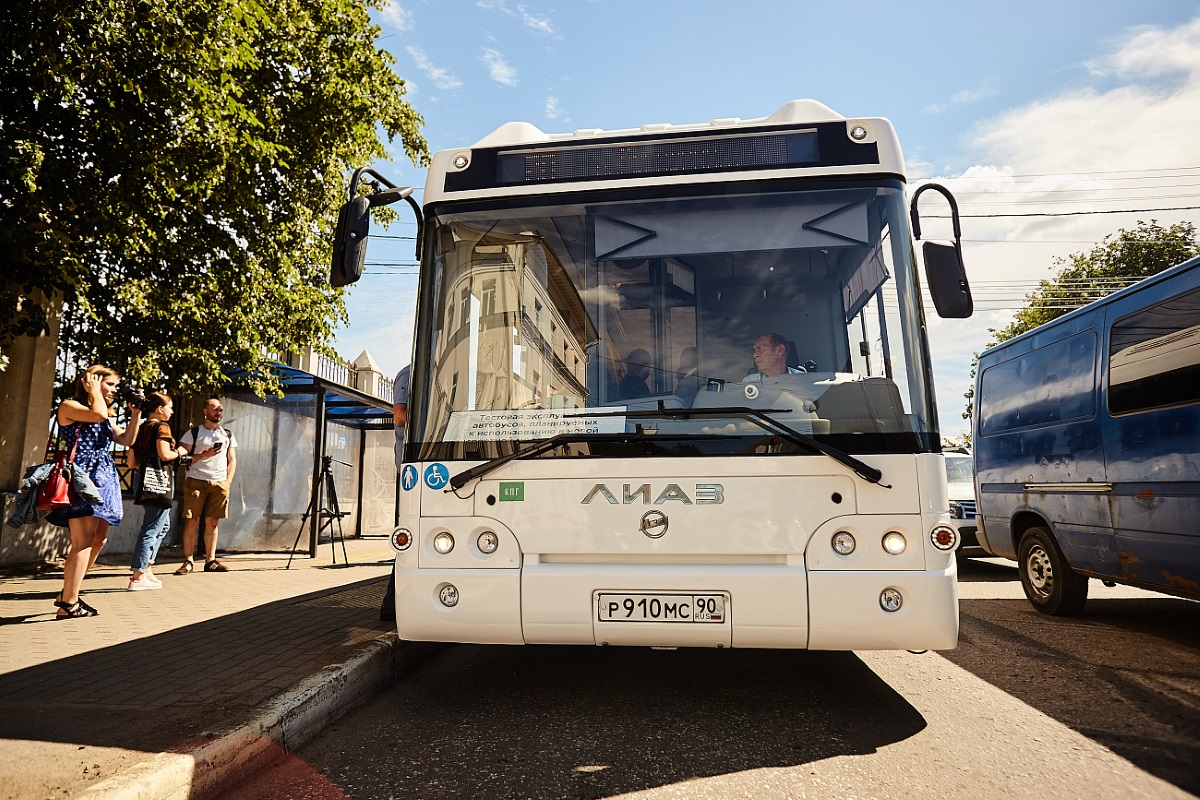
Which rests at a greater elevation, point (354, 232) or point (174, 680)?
point (354, 232)

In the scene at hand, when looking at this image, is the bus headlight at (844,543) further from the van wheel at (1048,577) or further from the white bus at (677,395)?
the van wheel at (1048,577)

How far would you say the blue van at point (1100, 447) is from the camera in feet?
16.6

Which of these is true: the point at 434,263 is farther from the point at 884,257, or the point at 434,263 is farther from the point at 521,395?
the point at 884,257

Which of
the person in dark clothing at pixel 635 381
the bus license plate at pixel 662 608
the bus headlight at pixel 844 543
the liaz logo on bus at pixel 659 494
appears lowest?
the bus license plate at pixel 662 608

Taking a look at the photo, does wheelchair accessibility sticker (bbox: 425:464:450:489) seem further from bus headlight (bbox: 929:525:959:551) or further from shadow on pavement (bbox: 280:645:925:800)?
bus headlight (bbox: 929:525:959:551)

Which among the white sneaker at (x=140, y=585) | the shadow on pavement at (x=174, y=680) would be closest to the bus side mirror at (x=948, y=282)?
the shadow on pavement at (x=174, y=680)

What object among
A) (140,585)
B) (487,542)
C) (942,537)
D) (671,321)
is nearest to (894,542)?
(942,537)

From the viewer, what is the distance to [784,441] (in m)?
3.67

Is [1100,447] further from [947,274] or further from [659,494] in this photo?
[659,494]

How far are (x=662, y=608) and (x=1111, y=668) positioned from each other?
321cm

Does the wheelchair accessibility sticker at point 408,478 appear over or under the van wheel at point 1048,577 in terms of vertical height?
over

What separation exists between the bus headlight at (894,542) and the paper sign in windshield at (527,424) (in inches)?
52.4

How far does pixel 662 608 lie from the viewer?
364 centimetres

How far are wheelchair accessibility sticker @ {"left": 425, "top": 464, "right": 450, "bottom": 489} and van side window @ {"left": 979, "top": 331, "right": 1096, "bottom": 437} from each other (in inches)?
199
